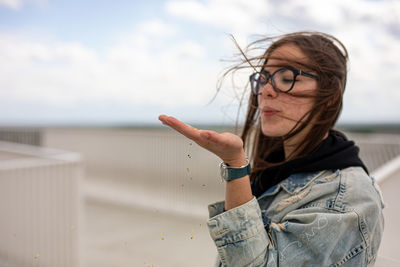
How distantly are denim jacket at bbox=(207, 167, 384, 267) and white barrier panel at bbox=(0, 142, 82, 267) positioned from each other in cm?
147

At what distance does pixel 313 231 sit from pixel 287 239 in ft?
0.21

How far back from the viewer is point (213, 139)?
606 millimetres

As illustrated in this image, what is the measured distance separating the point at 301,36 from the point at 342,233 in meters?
0.59

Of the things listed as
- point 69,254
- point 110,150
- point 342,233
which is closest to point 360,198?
point 342,233

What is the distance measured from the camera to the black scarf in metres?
0.93

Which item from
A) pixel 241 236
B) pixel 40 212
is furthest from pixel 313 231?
pixel 40 212

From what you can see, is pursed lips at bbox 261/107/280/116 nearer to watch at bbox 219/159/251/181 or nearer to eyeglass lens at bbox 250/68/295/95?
eyeglass lens at bbox 250/68/295/95

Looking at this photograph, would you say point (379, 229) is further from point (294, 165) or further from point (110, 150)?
point (110, 150)

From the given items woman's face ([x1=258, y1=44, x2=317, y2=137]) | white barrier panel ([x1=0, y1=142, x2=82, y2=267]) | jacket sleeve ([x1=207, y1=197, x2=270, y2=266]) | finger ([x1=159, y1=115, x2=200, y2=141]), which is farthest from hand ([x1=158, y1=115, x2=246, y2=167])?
white barrier panel ([x1=0, y1=142, x2=82, y2=267])

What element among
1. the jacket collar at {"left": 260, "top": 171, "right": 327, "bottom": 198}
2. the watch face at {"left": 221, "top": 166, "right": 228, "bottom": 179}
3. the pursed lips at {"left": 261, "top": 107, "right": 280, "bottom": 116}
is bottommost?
the jacket collar at {"left": 260, "top": 171, "right": 327, "bottom": 198}

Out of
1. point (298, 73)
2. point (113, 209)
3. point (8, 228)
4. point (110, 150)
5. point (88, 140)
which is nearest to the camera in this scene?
point (298, 73)

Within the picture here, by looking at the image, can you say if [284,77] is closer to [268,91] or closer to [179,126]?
[268,91]

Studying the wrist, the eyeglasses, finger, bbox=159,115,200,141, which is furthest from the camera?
the eyeglasses

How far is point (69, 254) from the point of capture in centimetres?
205
